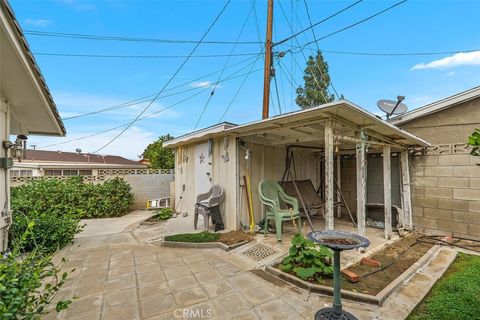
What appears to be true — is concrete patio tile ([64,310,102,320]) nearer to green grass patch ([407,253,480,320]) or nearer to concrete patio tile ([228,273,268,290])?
concrete patio tile ([228,273,268,290])

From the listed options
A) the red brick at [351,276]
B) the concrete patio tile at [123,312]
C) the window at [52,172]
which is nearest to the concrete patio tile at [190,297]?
the concrete patio tile at [123,312]

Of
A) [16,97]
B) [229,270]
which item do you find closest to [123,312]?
[229,270]

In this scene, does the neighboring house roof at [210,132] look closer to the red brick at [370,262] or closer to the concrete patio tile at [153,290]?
the concrete patio tile at [153,290]

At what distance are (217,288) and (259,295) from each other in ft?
1.66

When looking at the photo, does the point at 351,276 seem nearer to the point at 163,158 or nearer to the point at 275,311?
the point at 275,311

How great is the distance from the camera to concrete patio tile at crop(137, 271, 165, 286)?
292 centimetres

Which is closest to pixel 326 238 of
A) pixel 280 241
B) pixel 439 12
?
pixel 280 241

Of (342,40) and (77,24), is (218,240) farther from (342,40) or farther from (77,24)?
(77,24)

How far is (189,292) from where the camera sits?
8.67ft

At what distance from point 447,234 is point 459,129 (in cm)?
236

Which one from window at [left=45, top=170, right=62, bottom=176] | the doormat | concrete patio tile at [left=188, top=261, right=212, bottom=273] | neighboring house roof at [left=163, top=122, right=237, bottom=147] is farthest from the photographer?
window at [left=45, top=170, right=62, bottom=176]

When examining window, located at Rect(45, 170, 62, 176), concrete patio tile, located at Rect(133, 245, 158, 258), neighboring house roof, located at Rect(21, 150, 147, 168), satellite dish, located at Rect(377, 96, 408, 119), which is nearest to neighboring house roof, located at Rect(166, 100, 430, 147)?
satellite dish, located at Rect(377, 96, 408, 119)

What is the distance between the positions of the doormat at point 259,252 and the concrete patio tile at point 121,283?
1.69 m

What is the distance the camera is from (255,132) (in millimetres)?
Answer: 4617
